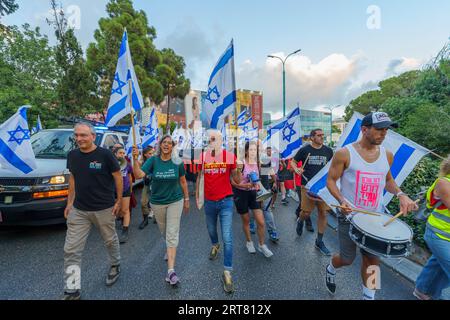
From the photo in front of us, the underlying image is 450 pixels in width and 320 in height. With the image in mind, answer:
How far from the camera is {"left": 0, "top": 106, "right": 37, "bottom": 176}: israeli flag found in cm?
388

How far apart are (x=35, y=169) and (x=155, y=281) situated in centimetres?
306

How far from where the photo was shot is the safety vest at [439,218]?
2.16m

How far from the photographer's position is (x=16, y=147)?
391 centimetres

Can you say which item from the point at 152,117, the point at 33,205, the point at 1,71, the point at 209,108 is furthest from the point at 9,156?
the point at 1,71

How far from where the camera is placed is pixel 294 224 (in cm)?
539

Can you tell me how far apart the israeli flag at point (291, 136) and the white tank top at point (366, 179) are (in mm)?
4267

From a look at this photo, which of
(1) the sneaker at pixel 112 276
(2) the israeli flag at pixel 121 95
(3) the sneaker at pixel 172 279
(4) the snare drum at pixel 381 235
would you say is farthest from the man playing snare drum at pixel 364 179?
(2) the israeli flag at pixel 121 95

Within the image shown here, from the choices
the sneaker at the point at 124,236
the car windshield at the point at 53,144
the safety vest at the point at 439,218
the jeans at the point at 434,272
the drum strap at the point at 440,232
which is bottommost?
the sneaker at the point at 124,236

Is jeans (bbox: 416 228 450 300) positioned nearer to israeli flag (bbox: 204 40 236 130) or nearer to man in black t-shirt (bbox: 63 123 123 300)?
israeli flag (bbox: 204 40 236 130)

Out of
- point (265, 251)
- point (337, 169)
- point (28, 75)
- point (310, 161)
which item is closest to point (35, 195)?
point (265, 251)

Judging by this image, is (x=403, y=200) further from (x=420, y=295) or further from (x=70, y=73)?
(x=70, y=73)

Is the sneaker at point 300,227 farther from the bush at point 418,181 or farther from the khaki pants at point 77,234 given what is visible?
the khaki pants at point 77,234

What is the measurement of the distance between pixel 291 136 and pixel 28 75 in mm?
12260
